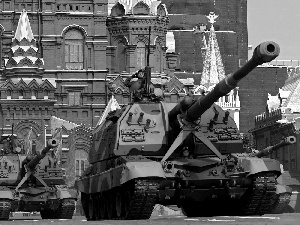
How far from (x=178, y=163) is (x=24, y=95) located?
47801 millimetres

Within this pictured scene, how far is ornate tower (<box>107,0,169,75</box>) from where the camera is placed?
265ft

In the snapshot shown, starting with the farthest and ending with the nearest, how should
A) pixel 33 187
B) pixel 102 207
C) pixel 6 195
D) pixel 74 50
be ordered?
pixel 74 50, pixel 33 187, pixel 6 195, pixel 102 207

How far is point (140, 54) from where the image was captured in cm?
8150

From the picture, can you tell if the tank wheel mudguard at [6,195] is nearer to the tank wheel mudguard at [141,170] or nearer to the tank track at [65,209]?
the tank track at [65,209]

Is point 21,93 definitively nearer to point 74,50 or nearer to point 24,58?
point 24,58

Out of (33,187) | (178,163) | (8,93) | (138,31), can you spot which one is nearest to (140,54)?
(138,31)

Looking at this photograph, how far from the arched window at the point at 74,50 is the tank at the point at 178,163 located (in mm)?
47844

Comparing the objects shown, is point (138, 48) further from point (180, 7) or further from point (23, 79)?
point (180, 7)

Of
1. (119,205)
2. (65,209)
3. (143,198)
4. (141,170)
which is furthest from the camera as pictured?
(65,209)

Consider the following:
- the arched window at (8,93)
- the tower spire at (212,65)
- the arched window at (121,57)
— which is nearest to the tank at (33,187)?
the arched window at (8,93)

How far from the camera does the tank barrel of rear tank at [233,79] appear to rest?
77.8 feet

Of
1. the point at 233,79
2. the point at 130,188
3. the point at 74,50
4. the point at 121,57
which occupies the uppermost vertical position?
the point at 74,50

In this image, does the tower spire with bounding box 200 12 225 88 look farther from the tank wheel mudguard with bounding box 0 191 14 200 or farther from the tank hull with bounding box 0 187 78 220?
the tank wheel mudguard with bounding box 0 191 14 200

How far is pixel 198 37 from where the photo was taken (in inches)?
4085
